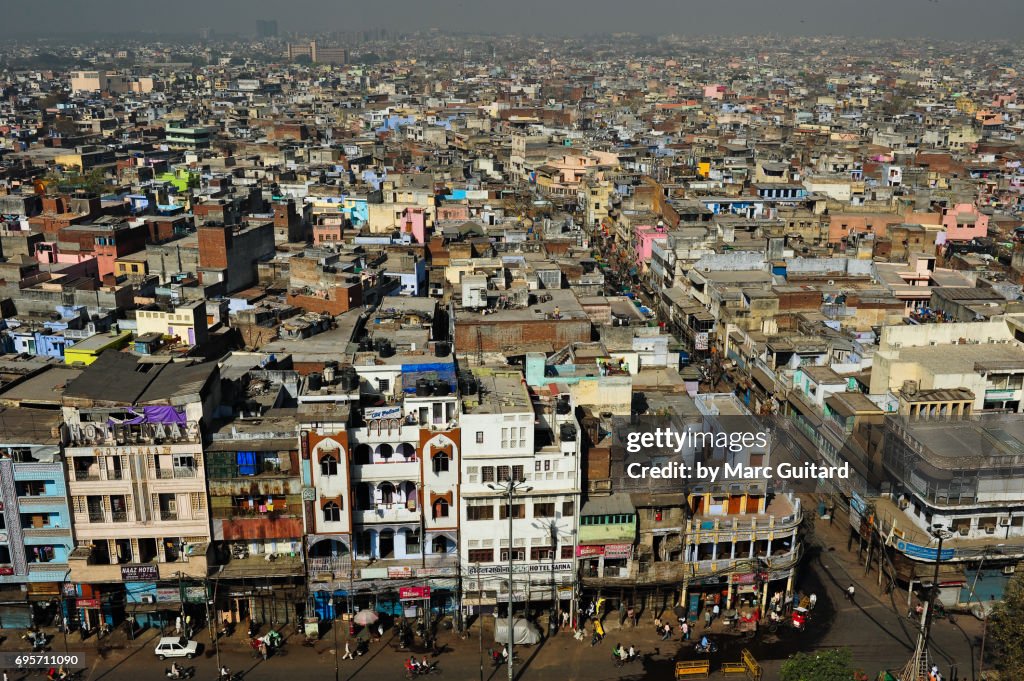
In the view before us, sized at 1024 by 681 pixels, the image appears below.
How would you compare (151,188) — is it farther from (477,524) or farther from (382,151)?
(477,524)

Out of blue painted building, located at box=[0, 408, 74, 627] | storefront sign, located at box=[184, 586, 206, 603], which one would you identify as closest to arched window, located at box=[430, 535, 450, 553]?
storefront sign, located at box=[184, 586, 206, 603]

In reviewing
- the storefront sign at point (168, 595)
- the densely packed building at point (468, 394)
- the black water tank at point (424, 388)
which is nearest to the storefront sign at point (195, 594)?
the densely packed building at point (468, 394)

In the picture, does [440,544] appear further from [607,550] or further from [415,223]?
[415,223]

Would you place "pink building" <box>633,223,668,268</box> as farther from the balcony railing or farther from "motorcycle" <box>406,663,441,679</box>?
the balcony railing

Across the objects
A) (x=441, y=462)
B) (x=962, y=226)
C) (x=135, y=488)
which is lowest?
(x=962, y=226)

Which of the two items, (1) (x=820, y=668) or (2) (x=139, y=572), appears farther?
(2) (x=139, y=572)

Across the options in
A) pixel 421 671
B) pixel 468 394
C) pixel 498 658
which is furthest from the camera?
pixel 468 394

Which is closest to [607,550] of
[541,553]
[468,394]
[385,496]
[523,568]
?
[541,553]
